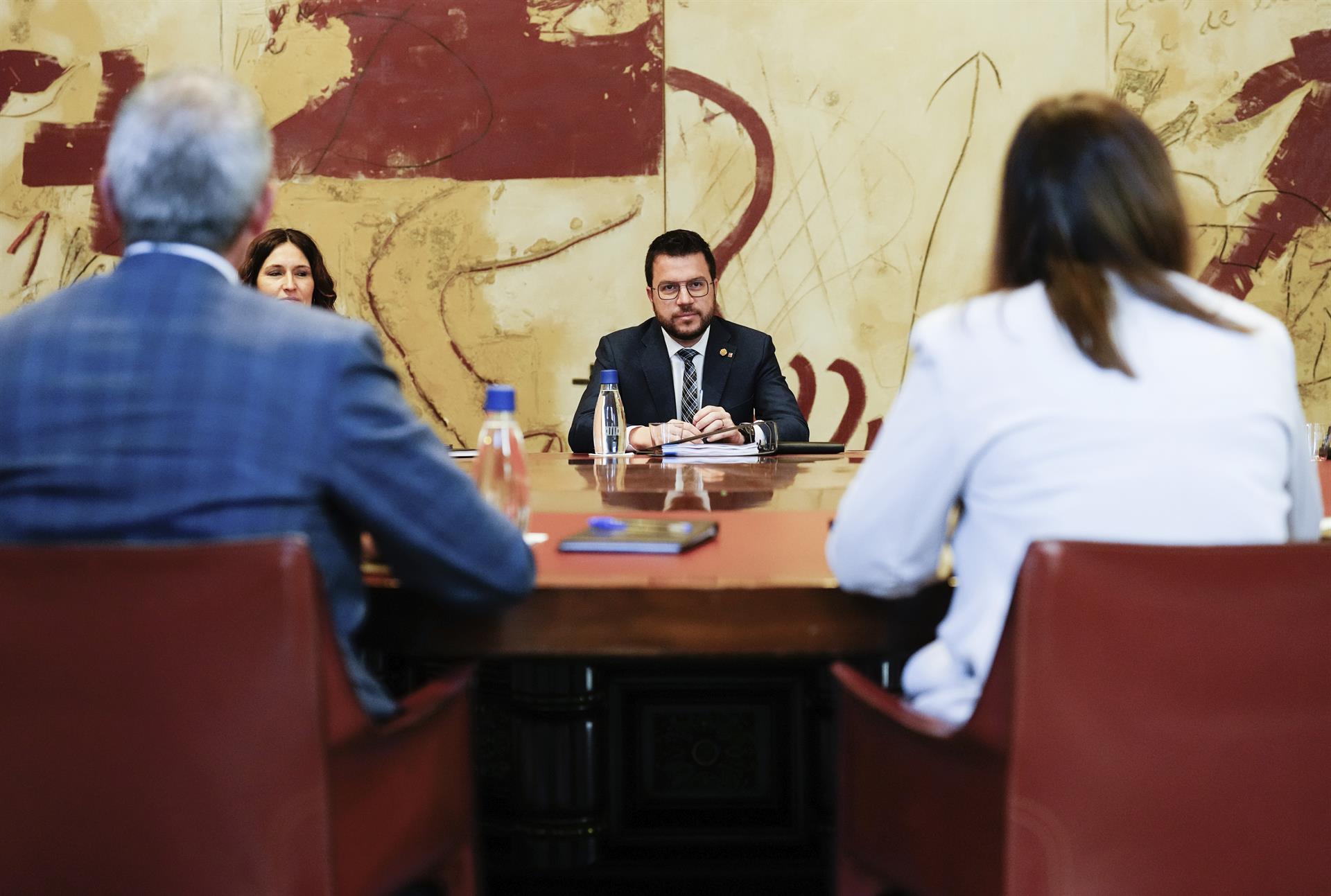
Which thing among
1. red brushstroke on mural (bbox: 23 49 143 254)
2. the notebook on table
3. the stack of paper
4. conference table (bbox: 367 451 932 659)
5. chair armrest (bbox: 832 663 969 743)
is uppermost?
red brushstroke on mural (bbox: 23 49 143 254)

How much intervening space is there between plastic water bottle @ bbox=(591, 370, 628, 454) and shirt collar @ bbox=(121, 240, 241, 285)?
1.88 meters

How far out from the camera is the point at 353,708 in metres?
1.07

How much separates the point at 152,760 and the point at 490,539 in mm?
385

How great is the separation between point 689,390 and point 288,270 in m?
1.31

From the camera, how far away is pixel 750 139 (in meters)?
4.22

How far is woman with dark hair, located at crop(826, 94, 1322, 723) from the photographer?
43.8 inches

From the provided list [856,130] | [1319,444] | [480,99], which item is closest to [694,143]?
[856,130]

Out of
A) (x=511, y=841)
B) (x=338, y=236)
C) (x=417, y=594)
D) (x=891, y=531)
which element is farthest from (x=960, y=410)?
(x=338, y=236)

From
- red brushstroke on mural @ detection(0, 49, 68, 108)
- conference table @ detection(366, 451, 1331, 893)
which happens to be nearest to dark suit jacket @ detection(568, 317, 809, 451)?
conference table @ detection(366, 451, 1331, 893)

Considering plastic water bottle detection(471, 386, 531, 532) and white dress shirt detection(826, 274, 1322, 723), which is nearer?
white dress shirt detection(826, 274, 1322, 723)

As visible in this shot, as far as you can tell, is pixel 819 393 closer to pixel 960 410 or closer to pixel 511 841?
pixel 511 841

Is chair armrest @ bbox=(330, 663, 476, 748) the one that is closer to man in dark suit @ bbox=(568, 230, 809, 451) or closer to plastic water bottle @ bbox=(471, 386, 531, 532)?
plastic water bottle @ bbox=(471, 386, 531, 532)

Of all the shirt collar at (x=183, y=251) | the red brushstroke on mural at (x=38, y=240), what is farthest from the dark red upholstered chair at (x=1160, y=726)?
the red brushstroke on mural at (x=38, y=240)

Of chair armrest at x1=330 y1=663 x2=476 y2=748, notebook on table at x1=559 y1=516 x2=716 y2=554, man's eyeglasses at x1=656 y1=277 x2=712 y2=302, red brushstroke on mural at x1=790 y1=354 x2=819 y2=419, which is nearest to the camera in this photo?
chair armrest at x1=330 y1=663 x2=476 y2=748
